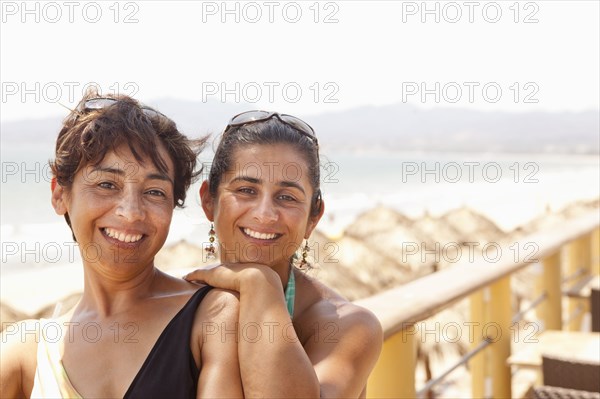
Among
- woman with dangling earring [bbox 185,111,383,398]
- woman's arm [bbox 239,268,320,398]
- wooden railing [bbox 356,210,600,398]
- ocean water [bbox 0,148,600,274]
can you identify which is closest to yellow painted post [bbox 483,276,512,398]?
wooden railing [bbox 356,210,600,398]

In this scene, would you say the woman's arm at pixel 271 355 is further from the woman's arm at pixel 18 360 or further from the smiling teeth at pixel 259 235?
the woman's arm at pixel 18 360

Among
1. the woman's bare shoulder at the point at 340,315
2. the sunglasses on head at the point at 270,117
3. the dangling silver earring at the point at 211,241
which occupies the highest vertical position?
the sunglasses on head at the point at 270,117

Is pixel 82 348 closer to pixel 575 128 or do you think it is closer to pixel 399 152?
pixel 399 152

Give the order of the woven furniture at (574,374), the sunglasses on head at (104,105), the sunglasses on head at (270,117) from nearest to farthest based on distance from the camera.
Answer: the sunglasses on head at (104,105)
the sunglasses on head at (270,117)
the woven furniture at (574,374)

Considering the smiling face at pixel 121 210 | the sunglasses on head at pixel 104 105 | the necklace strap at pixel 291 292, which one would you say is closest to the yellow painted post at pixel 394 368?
the necklace strap at pixel 291 292

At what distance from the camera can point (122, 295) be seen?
154 cm

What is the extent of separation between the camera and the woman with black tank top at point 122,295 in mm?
1375

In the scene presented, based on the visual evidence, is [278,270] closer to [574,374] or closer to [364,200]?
[574,374]

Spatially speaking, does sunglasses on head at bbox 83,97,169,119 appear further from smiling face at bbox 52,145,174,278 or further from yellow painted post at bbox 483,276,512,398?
yellow painted post at bbox 483,276,512,398

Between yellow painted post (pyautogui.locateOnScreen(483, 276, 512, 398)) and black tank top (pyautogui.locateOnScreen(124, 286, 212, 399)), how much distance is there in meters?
1.81

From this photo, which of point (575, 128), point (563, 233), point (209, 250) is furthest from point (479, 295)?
point (575, 128)

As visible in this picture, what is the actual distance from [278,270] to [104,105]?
0.53 m

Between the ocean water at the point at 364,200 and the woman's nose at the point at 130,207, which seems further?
the ocean water at the point at 364,200

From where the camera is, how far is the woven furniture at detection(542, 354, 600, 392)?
101 inches
